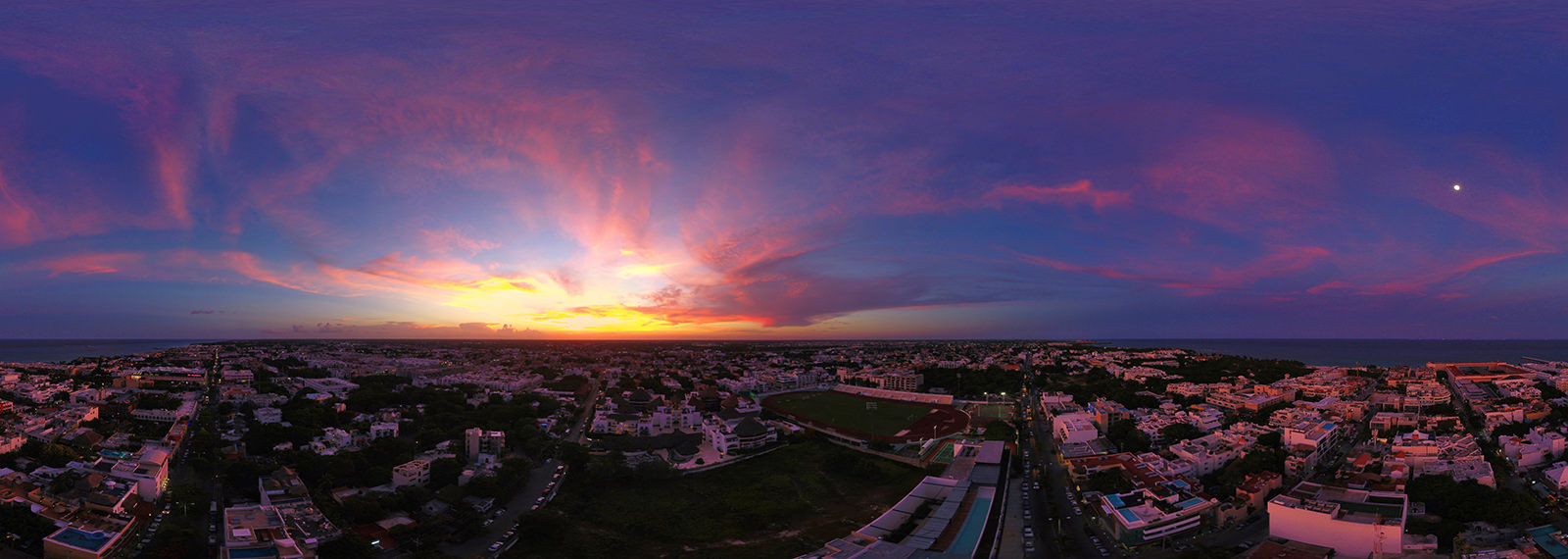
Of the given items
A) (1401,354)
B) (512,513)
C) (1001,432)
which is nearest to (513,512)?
(512,513)

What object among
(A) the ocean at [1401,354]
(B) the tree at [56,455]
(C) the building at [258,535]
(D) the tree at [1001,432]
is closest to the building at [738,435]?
(D) the tree at [1001,432]

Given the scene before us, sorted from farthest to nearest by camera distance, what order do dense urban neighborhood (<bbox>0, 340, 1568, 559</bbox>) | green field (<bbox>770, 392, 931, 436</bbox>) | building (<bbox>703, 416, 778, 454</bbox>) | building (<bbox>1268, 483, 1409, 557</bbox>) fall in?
green field (<bbox>770, 392, 931, 436</bbox>) → building (<bbox>703, 416, 778, 454</bbox>) → dense urban neighborhood (<bbox>0, 340, 1568, 559</bbox>) → building (<bbox>1268, 483, 1409, 557</bbox>)

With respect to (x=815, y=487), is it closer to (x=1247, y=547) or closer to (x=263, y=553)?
(x=1247, y=547)

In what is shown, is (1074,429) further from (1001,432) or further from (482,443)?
(482,443)

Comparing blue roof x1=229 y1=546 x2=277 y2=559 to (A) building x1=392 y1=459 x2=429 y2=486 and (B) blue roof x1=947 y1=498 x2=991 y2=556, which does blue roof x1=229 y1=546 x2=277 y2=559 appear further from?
(B) blue roof x1=947 y1=498 x2=991 y2=556

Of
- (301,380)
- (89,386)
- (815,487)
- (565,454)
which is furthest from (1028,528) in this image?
(89,386)

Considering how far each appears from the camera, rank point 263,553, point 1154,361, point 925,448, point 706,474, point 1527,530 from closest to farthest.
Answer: point 263,553, point 1527,530, point 706,474, point 925,448, point 1154,361

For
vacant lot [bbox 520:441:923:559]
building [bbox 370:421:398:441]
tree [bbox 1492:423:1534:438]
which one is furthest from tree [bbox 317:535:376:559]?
tree [bbox 1492:423:1534:438]
